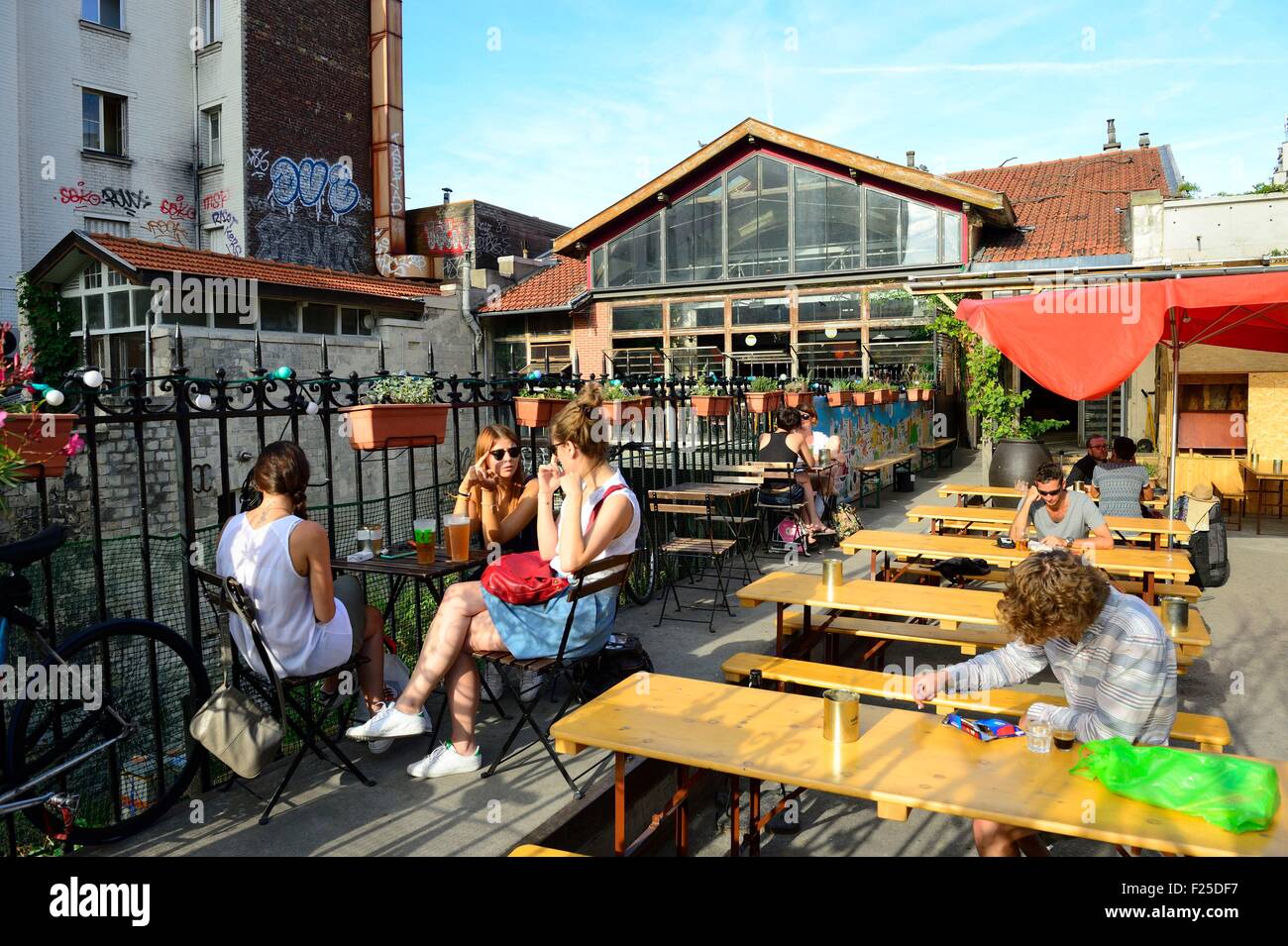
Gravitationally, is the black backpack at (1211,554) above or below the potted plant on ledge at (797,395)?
below

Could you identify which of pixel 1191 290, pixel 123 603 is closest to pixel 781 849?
pixel 1191 290

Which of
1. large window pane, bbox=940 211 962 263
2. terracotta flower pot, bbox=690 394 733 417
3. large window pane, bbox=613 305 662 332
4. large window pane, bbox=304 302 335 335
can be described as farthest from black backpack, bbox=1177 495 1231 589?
large window pane, bbox=304 302 335 335

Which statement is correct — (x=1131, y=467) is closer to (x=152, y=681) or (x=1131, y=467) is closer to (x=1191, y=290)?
(x=1191, y=290)

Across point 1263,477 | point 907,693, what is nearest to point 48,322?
point 907,693

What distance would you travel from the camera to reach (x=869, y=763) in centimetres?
257

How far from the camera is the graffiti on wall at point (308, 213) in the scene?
24984mm

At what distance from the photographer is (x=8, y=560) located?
120 inches

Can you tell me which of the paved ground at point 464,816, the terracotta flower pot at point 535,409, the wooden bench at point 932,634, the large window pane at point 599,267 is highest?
the large window pane at point 599,267

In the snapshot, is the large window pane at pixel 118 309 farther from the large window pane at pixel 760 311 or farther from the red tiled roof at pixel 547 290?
the large window pane at pixel 760 311

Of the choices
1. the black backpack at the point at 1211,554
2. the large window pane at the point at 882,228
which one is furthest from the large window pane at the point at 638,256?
the black backpack at the point at 1211,554

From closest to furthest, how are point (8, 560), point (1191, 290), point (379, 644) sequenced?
point (8, 560) → point (379, 644) → point (1191, 290)

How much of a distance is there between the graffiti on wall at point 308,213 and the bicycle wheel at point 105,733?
23.3 metres

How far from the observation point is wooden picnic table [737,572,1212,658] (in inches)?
176
